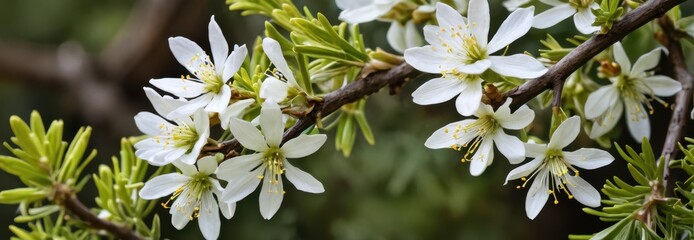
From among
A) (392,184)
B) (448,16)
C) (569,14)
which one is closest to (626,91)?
(569,14)

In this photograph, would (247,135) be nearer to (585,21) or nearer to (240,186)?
(240,186)

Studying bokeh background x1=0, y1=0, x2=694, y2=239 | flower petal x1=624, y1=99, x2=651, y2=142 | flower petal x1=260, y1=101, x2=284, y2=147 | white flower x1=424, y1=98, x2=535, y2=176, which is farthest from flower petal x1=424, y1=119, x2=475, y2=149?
bokeh background x1=0, y1=0, x2=694, y2=239

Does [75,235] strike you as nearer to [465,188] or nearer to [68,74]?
[465,188]

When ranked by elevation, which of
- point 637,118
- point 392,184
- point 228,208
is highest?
point 228,208

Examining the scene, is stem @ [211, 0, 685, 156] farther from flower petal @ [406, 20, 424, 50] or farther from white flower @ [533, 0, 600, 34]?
flower petal @ [406, 20, 424, 50]

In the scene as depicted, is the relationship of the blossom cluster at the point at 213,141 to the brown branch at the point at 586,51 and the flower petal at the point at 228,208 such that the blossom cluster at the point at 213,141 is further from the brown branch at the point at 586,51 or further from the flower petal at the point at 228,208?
the brown branch at the point at 586,51

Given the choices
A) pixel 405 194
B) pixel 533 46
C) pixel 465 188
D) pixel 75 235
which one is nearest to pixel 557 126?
pixel 75 235

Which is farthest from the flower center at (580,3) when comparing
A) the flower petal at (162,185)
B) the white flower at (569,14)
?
the flower petal at (162,185)
